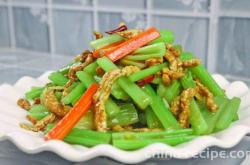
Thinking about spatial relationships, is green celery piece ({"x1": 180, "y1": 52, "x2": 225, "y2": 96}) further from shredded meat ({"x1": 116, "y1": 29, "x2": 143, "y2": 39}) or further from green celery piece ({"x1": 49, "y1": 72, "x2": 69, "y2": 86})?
green celery piece ({"x1": 49, "y1": 72, "x2": 69, "y2": 86})

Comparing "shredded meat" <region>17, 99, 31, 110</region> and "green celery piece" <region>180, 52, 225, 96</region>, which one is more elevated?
"green celery piece" <region>180, 52, 225, 96</region>

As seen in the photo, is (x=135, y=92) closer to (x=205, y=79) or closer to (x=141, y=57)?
(x=141, y=57)

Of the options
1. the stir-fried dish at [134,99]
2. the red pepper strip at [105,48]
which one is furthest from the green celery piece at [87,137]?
the red pepper strip at [105,48]

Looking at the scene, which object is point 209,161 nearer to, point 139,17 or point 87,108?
point 87,108

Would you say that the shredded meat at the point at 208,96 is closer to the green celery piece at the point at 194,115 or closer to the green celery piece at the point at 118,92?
the green celery piece at the point at 194,115

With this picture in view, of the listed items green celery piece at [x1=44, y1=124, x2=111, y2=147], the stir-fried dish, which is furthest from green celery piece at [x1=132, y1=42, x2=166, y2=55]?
green celery piece at [x1=44, y1=124, x2=111, y2=147]

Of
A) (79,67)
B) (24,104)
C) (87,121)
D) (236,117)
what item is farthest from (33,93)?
(236,117)
